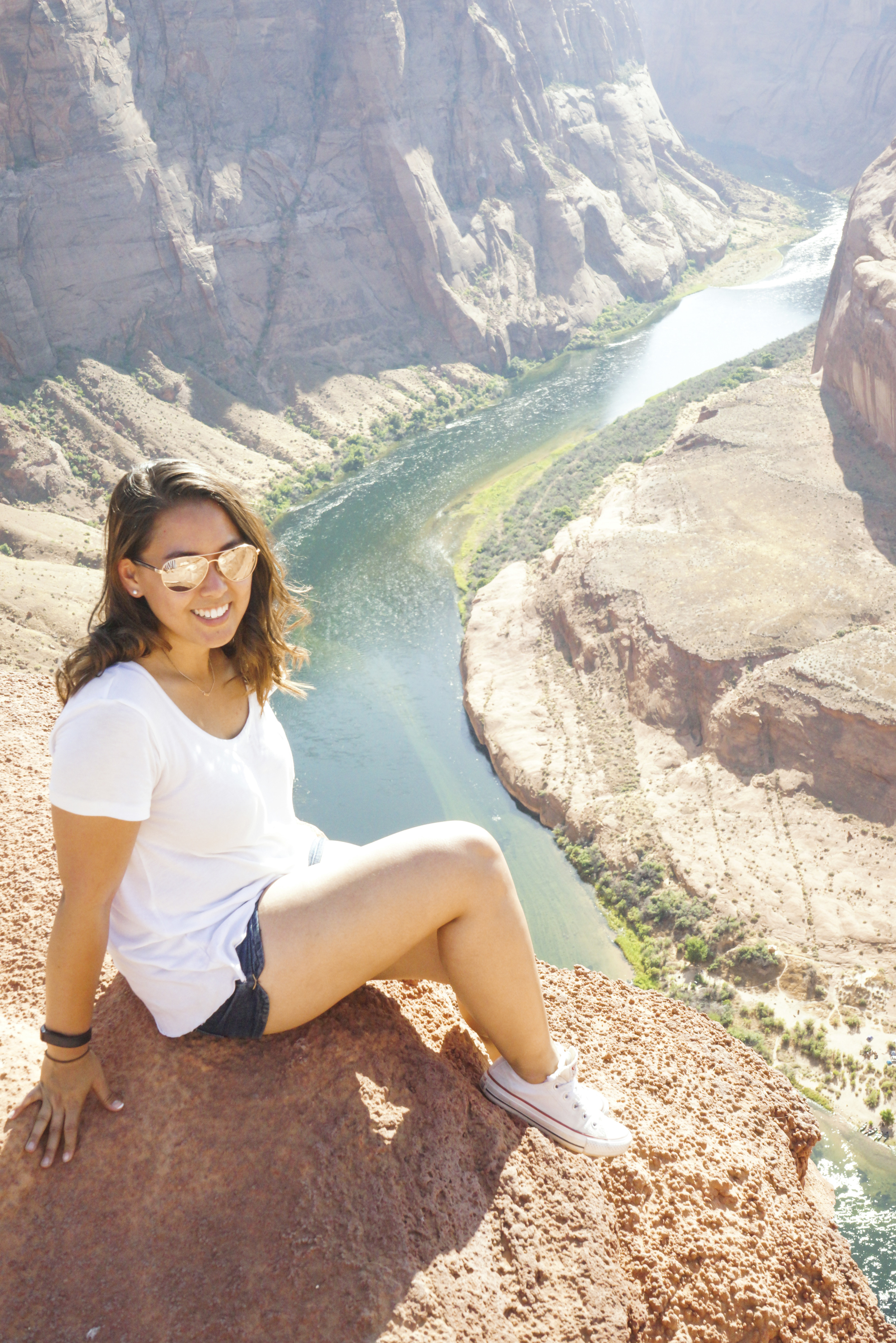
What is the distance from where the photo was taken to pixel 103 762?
2.95m

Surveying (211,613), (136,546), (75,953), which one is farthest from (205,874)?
(136,546)

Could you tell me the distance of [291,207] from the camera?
5247 cm

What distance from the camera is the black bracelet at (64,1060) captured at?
3.31 meters

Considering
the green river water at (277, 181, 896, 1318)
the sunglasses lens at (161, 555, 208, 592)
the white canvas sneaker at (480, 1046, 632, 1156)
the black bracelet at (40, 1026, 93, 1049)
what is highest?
the sunglasses lens at (161, 555, 208, 592)

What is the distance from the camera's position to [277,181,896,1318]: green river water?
19031mm

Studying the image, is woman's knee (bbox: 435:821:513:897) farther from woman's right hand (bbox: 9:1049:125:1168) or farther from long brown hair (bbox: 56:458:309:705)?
woman's right hand (bbox: 9:1049:125:1168)

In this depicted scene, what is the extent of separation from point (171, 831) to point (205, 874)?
211mm

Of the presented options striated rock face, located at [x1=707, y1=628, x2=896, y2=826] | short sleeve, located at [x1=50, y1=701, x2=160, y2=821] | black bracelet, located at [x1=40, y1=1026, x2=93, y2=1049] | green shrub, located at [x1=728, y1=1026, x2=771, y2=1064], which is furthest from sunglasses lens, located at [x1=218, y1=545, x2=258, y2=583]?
striated rock face, located at [x1=707, y1=628, x2=896, y2=826]

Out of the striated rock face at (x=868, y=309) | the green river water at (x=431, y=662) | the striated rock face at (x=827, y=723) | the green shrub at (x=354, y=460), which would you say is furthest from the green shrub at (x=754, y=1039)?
the green shrub at (x=354, y=460)

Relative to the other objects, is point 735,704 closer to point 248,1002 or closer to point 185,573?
point 248,1002

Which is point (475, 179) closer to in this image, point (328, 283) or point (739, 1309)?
point (328, 283)

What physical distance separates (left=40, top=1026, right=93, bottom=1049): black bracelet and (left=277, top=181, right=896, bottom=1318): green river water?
1338 centimetres

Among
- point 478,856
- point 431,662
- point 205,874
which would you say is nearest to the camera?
point 205,874

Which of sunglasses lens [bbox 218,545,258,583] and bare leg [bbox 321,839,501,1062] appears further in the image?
bare leg [bbox 321,839,501,1062]
